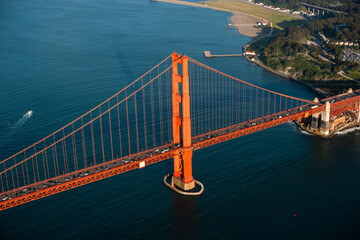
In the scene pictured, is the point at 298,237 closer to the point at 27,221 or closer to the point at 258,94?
the point at 27,221

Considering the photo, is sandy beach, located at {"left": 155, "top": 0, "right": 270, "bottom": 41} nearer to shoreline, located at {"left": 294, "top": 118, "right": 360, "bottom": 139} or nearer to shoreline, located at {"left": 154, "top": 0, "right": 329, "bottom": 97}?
shoreline, located at {"left": 154, "top": 0, "right": 329, "bottom": 97}

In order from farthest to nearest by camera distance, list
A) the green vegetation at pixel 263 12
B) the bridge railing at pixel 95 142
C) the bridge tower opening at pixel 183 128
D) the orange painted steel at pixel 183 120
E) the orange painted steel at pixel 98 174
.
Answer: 1. the green vegetation at pixel 263 12
2. the bridge railing at pixel 95 142
3. the bridge tower opening at pixel 183 128
4. the orange painted steel at pixel 183 120
5. the orange painted steel at pixel 98 174

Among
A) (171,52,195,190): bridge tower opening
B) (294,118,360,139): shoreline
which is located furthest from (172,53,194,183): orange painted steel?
(294,118,360,139): shoreline

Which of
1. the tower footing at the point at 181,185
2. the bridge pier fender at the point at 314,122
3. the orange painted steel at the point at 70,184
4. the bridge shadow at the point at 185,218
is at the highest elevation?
the orange painted steel at the point at 70,184

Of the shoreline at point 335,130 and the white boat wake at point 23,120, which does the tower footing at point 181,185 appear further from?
the white boat wake at point 23,120

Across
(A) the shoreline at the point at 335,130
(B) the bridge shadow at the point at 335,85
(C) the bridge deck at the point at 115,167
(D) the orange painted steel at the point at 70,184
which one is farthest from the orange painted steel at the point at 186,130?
(B) the bridge shadow at the point at 335,85

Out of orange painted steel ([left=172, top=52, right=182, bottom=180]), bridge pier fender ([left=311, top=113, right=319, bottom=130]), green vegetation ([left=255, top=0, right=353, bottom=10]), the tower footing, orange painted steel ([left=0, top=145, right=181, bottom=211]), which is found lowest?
the tower footing

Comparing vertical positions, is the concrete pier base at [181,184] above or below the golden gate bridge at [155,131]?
below
